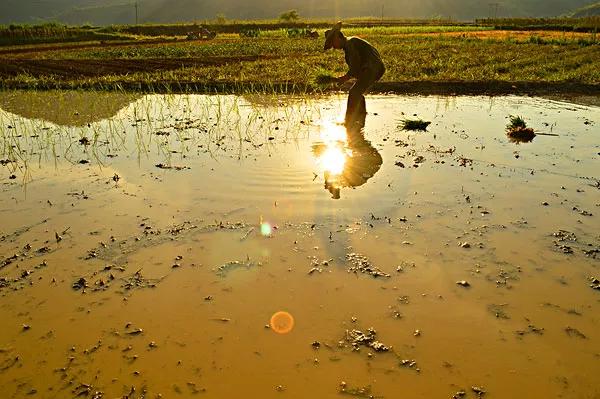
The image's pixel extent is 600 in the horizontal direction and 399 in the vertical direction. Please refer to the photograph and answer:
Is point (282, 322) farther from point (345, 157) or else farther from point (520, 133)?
point (520, 133)

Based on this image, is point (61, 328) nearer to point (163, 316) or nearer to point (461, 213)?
point (163, 316)

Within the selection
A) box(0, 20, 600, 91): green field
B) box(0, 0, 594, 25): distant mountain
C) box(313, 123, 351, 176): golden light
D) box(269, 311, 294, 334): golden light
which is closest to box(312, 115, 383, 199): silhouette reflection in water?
box(313, 123, 351, 176): golden light

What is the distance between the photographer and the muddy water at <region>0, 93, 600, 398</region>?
2.51 m

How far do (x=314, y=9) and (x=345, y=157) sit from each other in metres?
179

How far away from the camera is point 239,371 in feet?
8.23

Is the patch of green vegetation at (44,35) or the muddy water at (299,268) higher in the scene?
the patch of green vegetation at (44,35)

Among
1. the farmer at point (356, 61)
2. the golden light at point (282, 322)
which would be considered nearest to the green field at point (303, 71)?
the farmer at point (356, 61)

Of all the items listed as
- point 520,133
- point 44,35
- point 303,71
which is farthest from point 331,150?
point 44,35

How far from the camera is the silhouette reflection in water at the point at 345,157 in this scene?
5395 mm

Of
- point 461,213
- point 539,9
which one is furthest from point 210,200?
point 539,9

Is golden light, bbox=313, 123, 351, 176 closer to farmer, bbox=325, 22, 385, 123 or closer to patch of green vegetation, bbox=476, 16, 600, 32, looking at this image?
farmer, bbox=325, 22, 385, 123

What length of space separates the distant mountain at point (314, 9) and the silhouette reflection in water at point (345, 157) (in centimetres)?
16697

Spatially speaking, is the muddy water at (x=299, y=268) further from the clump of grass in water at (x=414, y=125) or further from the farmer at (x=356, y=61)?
the farmer at (x=356, y=61)

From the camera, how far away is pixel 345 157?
629cm
